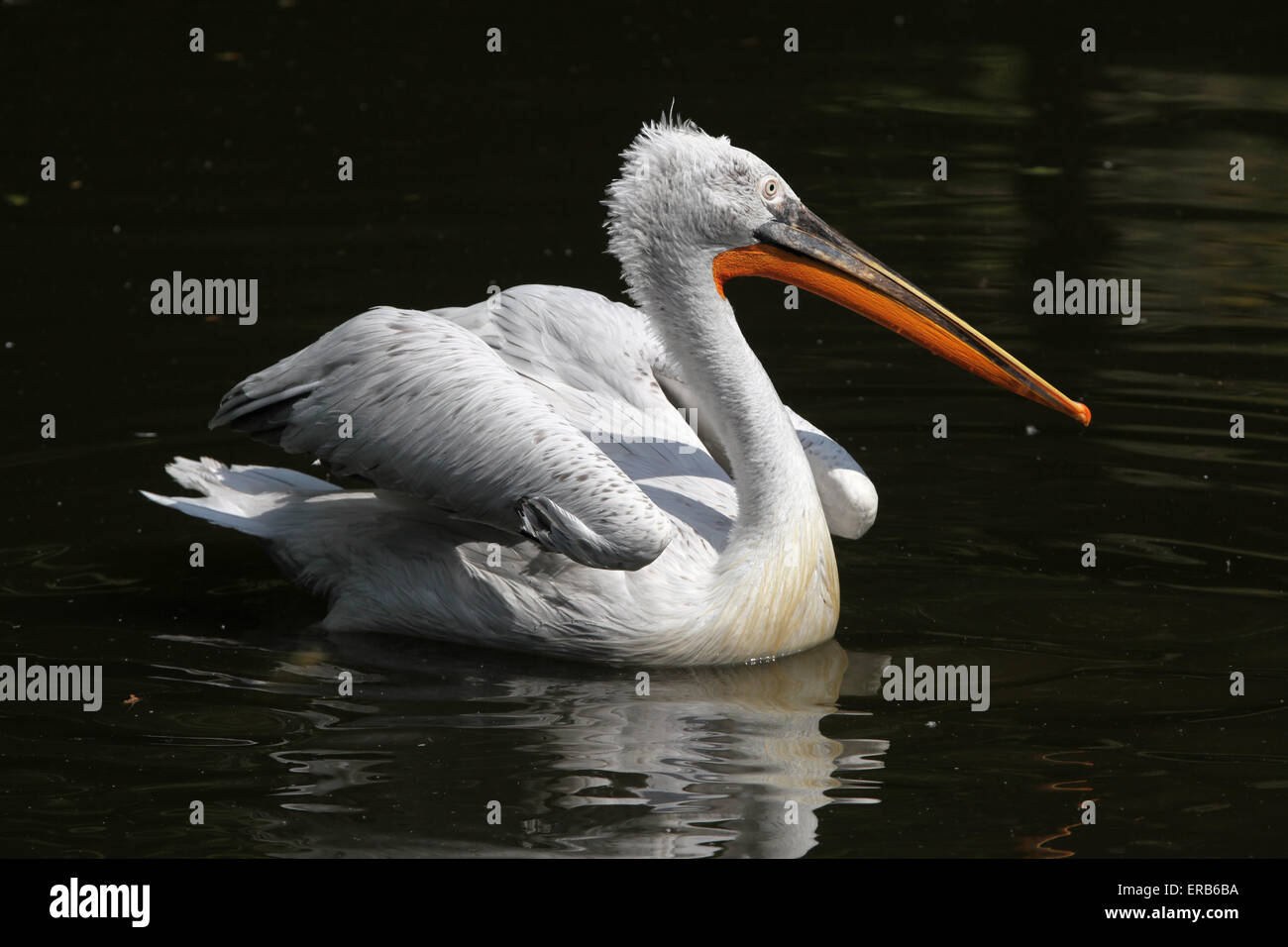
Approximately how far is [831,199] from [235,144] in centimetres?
357

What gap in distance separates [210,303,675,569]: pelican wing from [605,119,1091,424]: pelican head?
518mm

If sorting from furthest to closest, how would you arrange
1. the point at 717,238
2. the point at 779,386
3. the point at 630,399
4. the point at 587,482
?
the point at 779,386 → the point at 630,399 → the point at 717,238 → the point at 587,482

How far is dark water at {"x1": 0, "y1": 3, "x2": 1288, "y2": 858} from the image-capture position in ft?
16.8

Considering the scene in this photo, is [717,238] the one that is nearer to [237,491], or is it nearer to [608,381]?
[608,381]

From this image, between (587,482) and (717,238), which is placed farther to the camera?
(717,238)

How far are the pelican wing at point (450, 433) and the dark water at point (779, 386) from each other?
0.53 m

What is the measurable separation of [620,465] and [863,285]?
0.90 meters

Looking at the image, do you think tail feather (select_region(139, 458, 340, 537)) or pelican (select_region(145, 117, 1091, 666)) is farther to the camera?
tail feather (select_region(139, 458, 340, 537))

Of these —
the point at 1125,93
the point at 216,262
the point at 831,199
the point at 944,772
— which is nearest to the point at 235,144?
the point at 216,262

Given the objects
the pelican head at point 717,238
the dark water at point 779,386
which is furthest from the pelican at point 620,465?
the dark water at point 779,386

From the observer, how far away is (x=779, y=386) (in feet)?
27.6

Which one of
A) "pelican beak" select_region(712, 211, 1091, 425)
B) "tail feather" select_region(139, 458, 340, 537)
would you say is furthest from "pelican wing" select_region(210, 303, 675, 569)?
"pelican beak" select_region(712, 211, 1091, 425)

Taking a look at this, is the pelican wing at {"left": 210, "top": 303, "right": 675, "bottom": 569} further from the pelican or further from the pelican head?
the pelican head

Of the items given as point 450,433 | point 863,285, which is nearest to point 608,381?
point 450,433
